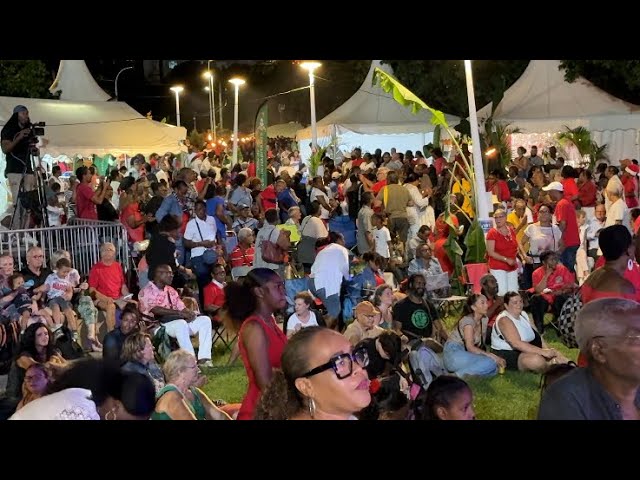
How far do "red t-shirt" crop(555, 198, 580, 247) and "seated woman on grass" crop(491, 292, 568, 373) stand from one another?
319 cm

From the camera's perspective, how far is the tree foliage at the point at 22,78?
31.7m

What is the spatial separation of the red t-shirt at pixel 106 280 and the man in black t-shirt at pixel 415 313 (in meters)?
2.96

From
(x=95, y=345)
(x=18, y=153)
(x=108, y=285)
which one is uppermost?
(x=18, y=153)

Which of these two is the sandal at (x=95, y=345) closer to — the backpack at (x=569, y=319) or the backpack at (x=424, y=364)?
the backpack at (x=424, y=364)

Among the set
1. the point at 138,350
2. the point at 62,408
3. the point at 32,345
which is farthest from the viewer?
the point at 32,345

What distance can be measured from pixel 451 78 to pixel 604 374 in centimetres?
3184

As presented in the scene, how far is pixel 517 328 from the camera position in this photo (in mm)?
9109

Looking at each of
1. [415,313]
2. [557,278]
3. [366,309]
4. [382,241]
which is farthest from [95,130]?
[366,309]

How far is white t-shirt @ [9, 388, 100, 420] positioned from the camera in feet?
13.1

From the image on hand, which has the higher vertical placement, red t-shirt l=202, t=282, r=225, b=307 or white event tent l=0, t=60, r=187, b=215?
white event tent l=0, t=60, r=187, b=215

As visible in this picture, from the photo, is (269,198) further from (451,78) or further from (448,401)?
(451,78)

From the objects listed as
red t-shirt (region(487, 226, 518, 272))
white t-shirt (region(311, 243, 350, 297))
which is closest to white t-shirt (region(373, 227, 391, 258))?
red t-shirt (region(487, 226, 518, 272))

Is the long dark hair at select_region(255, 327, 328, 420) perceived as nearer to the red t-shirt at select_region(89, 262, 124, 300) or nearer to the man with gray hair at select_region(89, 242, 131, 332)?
the man with gray hair at select_region(89, 242, 131, 332)
